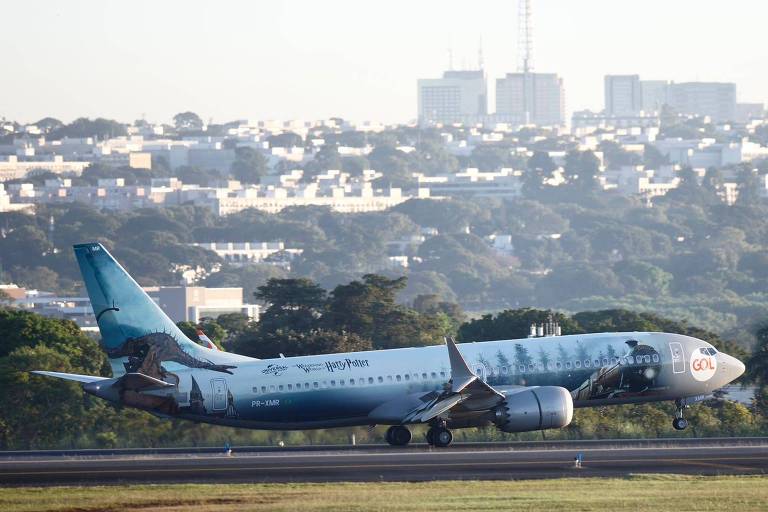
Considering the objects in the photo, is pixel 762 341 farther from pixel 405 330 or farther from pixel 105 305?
pixel 105 305

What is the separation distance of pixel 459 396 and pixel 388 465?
5862 mm

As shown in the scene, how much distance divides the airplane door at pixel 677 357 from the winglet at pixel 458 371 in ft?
26.7

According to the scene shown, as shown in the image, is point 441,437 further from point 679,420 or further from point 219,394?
point 679,420

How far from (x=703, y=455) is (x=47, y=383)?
91.9 ft

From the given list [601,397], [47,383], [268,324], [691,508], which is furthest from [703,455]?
[268,324]

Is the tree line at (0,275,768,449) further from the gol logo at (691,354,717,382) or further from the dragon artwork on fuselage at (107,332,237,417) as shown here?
the dragon artwork on fuselage at (107,332,237,417)

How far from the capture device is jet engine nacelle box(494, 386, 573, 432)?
6016 centimetres

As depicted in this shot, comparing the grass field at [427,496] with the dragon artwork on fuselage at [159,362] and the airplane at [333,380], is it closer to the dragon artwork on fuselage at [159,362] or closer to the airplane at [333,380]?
the airplane at [333,380]

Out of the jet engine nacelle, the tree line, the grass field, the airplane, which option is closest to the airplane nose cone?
the tree line

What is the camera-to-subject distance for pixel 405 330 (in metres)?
109

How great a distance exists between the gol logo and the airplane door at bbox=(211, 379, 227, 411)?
15.2 m

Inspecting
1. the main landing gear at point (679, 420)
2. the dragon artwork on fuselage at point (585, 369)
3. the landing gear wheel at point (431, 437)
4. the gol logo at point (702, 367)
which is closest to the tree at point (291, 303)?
the main landing gear at point (679, 420)

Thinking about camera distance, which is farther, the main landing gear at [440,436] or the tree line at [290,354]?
the tree line at [290,354]

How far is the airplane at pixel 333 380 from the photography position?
59.3 meters
